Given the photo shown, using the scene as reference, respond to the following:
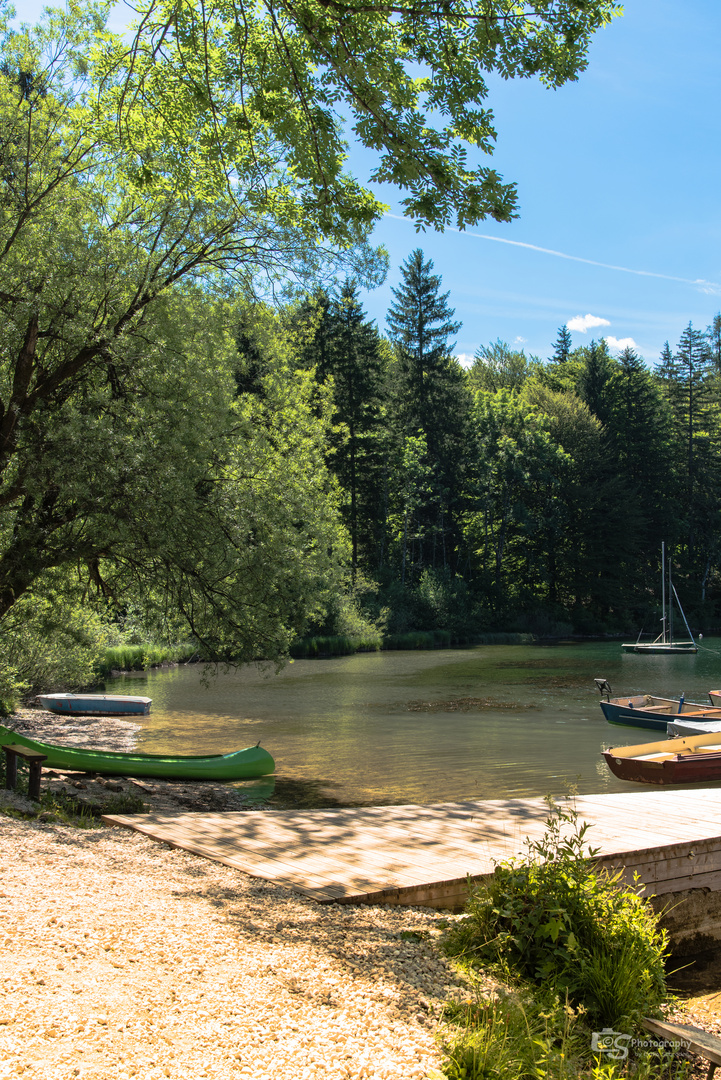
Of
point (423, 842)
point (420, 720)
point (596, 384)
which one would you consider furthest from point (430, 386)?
point (423, 842)

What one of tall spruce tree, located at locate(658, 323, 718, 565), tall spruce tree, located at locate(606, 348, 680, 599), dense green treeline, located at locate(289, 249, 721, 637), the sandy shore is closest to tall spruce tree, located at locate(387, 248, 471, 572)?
dense green treeline, located at locate(289, 249, 721, 637)

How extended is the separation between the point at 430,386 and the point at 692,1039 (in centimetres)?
4979

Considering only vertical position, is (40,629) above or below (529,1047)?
above

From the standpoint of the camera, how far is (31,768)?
25.6ft

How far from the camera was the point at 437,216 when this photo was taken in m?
6.29

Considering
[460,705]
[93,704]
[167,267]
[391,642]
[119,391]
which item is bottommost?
[460,705]

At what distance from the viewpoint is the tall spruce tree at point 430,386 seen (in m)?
51.2

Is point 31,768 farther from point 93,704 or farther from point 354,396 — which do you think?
point 354,396

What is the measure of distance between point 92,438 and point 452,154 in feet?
18.3

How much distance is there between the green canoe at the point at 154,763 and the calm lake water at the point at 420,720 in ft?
3.08

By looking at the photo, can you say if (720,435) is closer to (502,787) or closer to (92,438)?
(502,787)

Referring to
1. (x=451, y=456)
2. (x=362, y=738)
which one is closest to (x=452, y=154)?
(x=362, y=738)

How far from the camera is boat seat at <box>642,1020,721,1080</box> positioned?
3.19 meters

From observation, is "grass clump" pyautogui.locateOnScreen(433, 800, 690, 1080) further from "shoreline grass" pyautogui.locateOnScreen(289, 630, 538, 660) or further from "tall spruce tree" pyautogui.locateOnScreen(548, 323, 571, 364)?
"tall spruce tree" pyautogui.locateOnScreen(548, 323, 571, 364)
